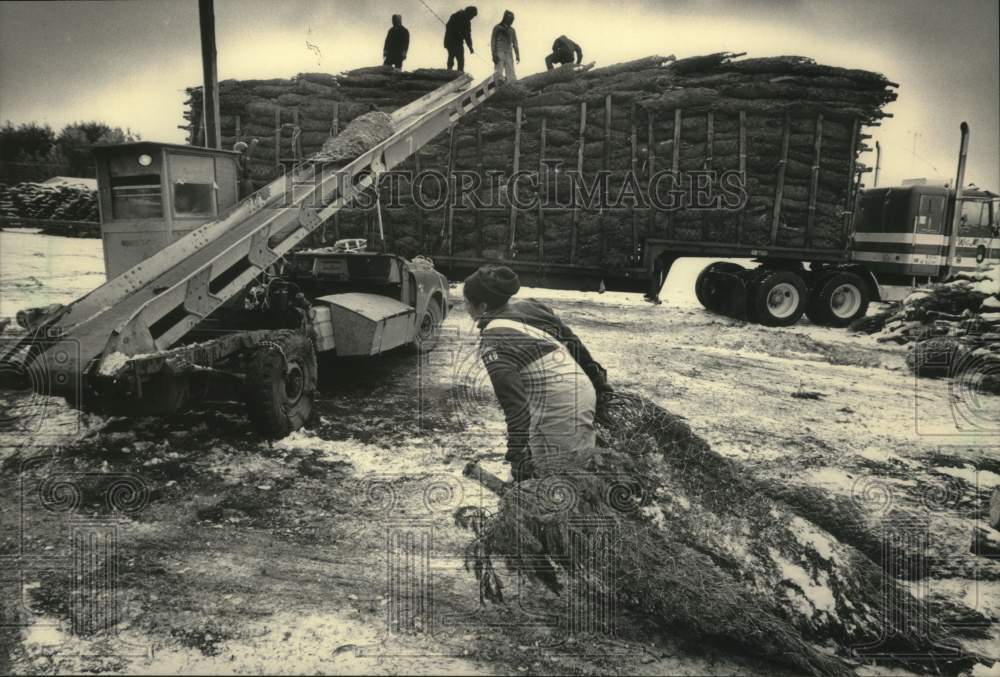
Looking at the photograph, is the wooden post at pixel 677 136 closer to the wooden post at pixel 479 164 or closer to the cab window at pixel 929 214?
the wooden post at pixel 479 164

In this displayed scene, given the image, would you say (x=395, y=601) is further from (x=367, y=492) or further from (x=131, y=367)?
(x=131, y=367)

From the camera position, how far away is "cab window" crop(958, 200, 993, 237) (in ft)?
37.4

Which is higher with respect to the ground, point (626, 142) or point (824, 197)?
point (626, 142)

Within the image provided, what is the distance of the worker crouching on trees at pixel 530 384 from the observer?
2.89 m

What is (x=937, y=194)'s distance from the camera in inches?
444

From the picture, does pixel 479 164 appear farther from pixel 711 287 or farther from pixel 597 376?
pixel 597 376

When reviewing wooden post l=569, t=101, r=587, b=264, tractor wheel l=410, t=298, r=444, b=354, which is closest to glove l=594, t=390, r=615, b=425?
tractor wheel l=410, t=298, r=444, b=354

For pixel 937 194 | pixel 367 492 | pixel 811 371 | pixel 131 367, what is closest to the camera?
pixel 131 367

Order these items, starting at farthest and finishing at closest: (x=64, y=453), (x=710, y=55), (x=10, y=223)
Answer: (x=10, y=223) < (x=710, y=55) < (x=64, y=453)

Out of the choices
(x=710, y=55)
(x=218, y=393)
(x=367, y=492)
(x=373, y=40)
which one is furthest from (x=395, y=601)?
(x=710, y=55)

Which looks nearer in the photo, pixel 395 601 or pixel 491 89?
pixel 395 601

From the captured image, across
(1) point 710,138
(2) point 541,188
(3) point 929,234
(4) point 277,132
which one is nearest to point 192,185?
(2) point 541,188

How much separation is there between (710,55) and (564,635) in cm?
1006

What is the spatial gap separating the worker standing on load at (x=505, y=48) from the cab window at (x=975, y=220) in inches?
345
